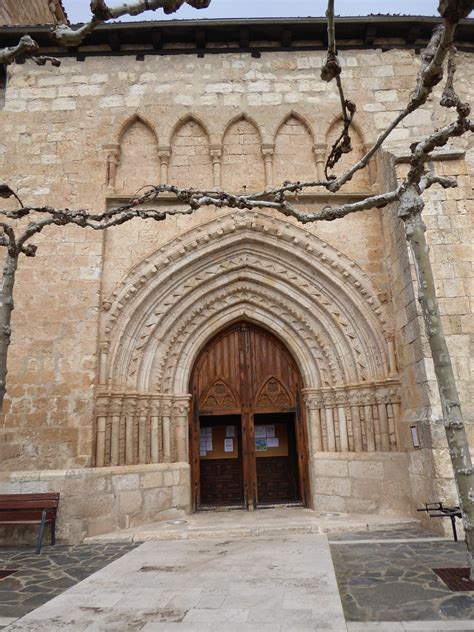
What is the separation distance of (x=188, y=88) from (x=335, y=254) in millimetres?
3522

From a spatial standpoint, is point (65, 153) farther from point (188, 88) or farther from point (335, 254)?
point (335, 254)

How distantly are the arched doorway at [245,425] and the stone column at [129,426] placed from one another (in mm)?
1120

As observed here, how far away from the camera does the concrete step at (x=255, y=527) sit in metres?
5.70

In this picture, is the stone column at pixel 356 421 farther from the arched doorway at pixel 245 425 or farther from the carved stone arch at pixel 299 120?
the carved stone arch at pixel 299 120

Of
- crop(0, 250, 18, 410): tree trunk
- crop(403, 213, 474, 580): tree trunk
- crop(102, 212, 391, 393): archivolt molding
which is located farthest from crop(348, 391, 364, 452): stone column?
crop(0, 250, 18, 410): tree trunk

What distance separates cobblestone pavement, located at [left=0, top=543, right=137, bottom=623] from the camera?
11.8 ft

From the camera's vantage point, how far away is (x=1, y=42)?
7914 millimetres

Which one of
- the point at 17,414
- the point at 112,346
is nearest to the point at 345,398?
the point at 112,346

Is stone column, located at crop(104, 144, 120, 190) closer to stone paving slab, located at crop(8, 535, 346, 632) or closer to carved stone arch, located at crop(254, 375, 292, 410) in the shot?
carved stone arch, located at crop(254, 375, 292, 410)

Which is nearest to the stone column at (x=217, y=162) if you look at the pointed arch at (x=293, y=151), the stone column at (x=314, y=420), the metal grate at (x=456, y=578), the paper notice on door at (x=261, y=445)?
the pointed arch at (x=293, y=151)

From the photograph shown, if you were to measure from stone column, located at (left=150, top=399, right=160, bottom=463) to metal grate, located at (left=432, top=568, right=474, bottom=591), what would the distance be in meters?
3.86

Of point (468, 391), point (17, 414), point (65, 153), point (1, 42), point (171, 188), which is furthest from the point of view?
point (1, 42)

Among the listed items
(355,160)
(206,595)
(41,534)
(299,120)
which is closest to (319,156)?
(355,160)

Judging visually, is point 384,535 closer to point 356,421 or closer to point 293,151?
point 356,421
